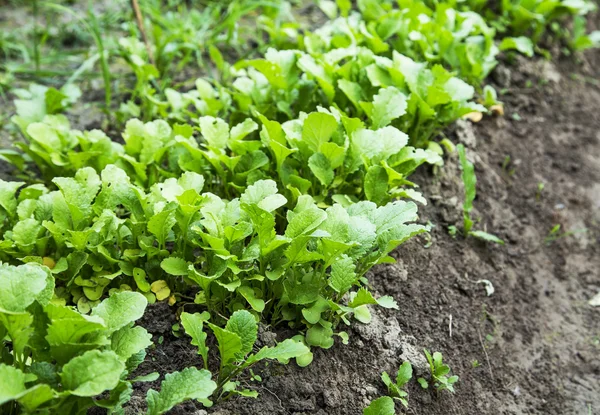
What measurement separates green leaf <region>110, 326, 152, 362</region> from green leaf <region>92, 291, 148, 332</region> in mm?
27

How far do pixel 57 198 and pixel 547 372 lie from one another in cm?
195

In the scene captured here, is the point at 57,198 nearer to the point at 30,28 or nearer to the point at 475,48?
the point at 475,48

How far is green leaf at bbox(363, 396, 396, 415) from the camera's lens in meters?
1.91

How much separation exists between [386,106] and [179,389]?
145cm

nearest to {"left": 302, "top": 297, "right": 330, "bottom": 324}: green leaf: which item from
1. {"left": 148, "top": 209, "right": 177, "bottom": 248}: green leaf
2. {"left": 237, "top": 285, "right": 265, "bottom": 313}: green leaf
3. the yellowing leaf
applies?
{"left": 237, "top": 285, "right": 265, "bottom": 313}: green leaf

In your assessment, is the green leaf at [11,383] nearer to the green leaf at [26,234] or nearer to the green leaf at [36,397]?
the green leaf at [36,397]

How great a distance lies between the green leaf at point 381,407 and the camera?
191 cm

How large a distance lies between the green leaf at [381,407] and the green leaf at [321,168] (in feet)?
2.68

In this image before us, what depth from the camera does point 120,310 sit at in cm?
176

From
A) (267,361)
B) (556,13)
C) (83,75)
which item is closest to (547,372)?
(267,361)

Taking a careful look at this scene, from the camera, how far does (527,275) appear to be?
2.92 m

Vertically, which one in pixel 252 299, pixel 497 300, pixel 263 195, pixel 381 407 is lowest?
pixel 497 300

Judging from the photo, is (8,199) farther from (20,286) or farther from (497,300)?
(497,300)

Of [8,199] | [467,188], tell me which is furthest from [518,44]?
[8,199]
